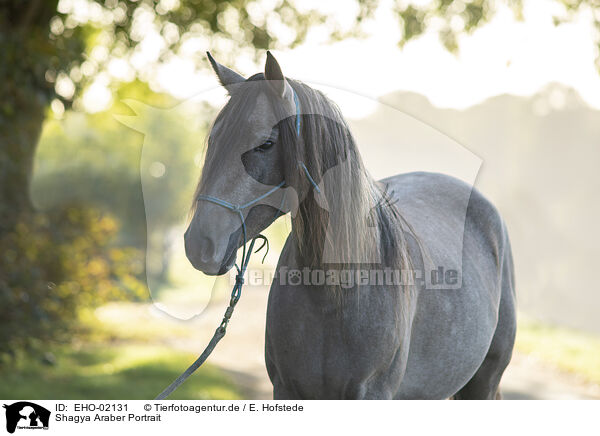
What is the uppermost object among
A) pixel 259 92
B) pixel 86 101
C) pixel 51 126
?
pixel 86 101

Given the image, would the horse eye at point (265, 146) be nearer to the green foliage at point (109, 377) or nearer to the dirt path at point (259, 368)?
the dirt path at point (259, 368)

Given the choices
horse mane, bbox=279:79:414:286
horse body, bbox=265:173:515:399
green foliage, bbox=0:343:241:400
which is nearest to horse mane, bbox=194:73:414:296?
horse mane, bbox=279:79:414:286

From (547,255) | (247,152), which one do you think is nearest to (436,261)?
(247,152)

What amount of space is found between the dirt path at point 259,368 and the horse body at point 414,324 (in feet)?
11.8

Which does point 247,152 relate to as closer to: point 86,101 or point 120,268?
point 120,268

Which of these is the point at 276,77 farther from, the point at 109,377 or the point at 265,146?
the point at 109,377

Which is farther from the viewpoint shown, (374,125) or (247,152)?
(374,125)

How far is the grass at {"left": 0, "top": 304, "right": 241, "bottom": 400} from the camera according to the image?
6699 millimetres

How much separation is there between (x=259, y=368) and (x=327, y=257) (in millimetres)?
7745

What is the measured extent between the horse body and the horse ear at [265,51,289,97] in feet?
2.05

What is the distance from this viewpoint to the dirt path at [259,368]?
26.0 feet

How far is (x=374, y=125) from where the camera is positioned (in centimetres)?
268
